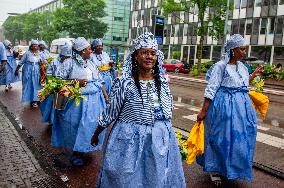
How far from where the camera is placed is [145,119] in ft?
10.2

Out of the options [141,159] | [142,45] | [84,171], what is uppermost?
[142,45]

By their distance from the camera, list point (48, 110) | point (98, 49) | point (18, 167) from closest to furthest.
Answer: point (18, 167) → point (48, 110) → point (98, 49)

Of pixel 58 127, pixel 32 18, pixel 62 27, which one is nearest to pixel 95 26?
pixel 62 27

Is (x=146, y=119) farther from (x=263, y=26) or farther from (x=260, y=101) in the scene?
(x=263, y=26)

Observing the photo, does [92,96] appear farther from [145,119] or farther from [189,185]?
[145,119]

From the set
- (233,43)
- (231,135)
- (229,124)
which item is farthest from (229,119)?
(233,43)

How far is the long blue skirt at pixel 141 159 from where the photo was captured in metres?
3.01

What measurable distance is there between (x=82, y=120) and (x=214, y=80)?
6.56 ft

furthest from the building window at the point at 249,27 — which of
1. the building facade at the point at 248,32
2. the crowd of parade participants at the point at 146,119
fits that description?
the crowd of parade participants at the point at 146,119

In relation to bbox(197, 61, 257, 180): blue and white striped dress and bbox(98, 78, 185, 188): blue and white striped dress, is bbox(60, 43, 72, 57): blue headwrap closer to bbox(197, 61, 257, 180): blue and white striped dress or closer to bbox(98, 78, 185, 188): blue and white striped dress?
bbox(197, 61, 257, 180): blue and white striped dress

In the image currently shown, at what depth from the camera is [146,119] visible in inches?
123

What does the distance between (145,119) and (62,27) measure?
51.9 metres

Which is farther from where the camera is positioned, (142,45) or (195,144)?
(195,144)

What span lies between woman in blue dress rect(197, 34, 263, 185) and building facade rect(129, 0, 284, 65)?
2992cm
